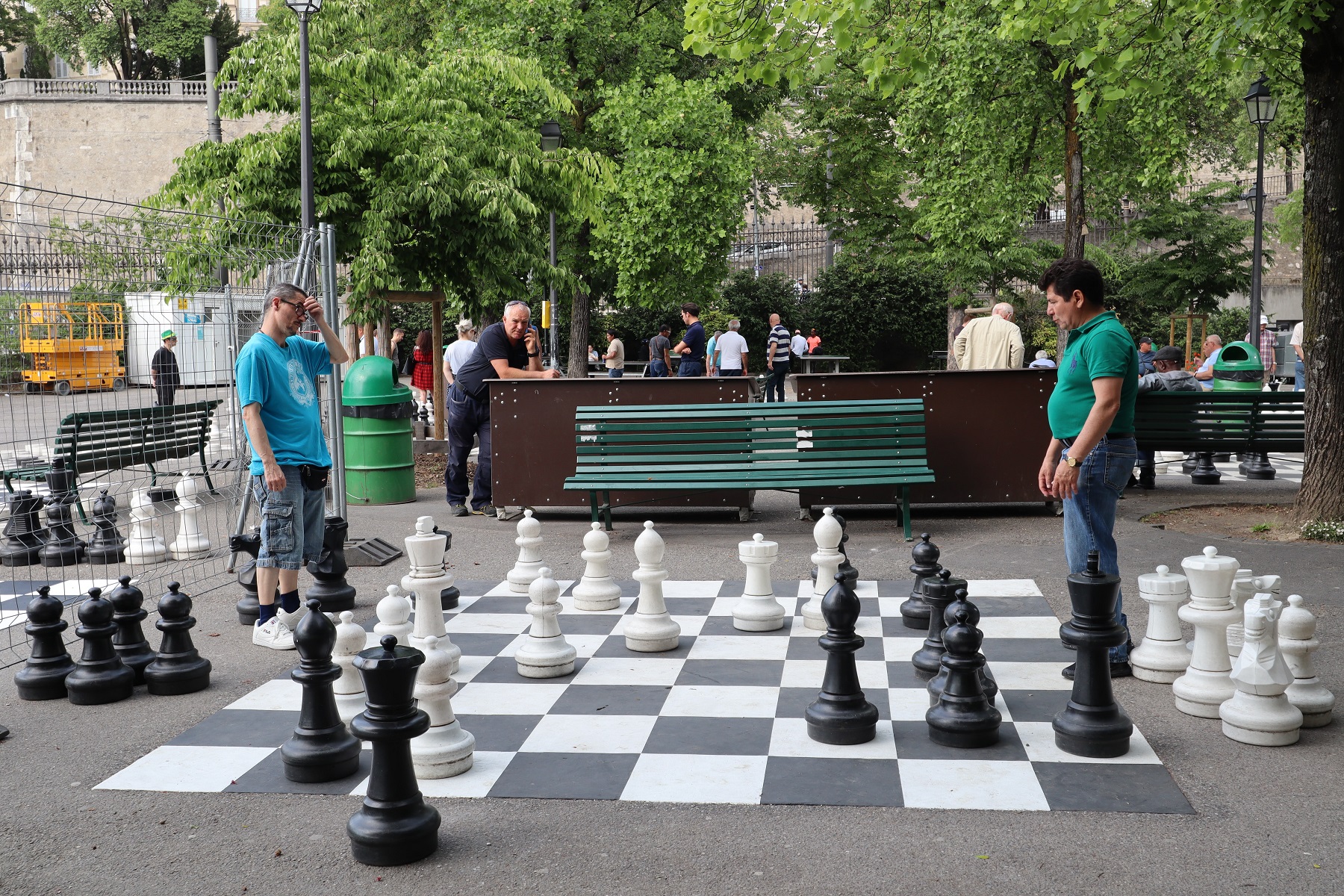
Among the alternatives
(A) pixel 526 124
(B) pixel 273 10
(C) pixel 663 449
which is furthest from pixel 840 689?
(B) pixel 273 10

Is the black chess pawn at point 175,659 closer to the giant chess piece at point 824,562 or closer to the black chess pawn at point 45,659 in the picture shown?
the black chess pawn at point 45,659

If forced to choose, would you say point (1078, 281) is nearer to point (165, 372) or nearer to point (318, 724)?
point (318, 724)

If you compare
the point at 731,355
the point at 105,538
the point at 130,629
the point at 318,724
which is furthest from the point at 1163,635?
the point at 731,355

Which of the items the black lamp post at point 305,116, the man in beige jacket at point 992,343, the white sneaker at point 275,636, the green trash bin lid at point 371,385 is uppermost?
the black lamp post at point 305,116

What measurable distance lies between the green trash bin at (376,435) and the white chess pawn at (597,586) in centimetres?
455

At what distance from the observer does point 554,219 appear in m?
22.0

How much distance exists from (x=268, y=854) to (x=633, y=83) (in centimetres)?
1945

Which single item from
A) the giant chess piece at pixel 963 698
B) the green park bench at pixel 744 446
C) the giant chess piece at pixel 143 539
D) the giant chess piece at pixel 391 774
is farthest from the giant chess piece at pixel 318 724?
the giant chess piece at pixel 143 539

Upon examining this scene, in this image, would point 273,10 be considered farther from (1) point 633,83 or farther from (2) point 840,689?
(2) point 840,689

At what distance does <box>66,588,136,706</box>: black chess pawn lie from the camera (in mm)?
4840

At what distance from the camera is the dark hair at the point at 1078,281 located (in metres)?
4.75

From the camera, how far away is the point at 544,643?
5051mm

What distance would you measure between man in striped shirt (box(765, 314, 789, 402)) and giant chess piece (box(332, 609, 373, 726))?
18.7m

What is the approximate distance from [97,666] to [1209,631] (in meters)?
4.63
